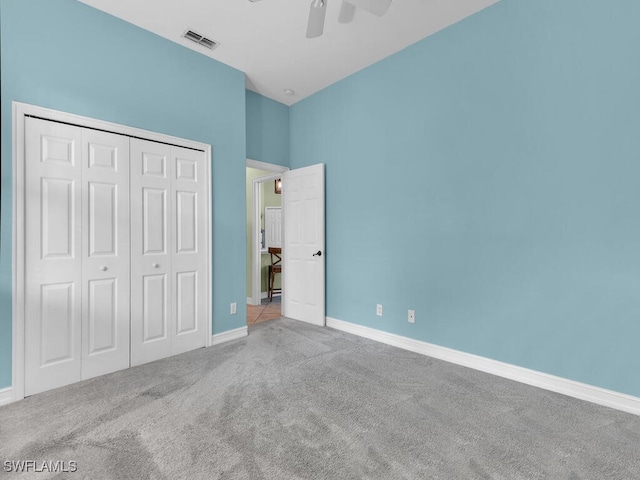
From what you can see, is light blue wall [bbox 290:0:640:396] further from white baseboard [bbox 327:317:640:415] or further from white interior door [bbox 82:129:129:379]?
white interior door [bbox 82:129:129:379]

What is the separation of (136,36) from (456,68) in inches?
115

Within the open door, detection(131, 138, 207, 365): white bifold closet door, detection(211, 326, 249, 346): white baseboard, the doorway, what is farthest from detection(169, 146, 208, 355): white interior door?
the open door

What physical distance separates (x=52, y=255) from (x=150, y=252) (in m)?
0.69

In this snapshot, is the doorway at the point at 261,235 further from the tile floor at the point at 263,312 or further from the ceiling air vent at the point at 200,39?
the ceiling air vent at the point at 200,39

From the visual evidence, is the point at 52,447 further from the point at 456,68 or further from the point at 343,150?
the point at 456,68

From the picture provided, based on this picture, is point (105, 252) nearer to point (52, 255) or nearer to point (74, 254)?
point (74, 254)

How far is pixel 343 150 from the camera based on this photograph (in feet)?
12.5

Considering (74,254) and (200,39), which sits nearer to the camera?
(74,254)

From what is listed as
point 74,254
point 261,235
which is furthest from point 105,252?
point 261,235

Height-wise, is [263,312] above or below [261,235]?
below

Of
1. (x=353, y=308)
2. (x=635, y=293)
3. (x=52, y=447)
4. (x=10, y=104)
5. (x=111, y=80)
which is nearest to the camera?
(x=52, y=447)

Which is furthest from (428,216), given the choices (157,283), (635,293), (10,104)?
(10,104)

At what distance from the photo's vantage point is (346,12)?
2.46 metres

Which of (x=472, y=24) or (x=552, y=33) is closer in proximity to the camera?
(x=552, y=33)
